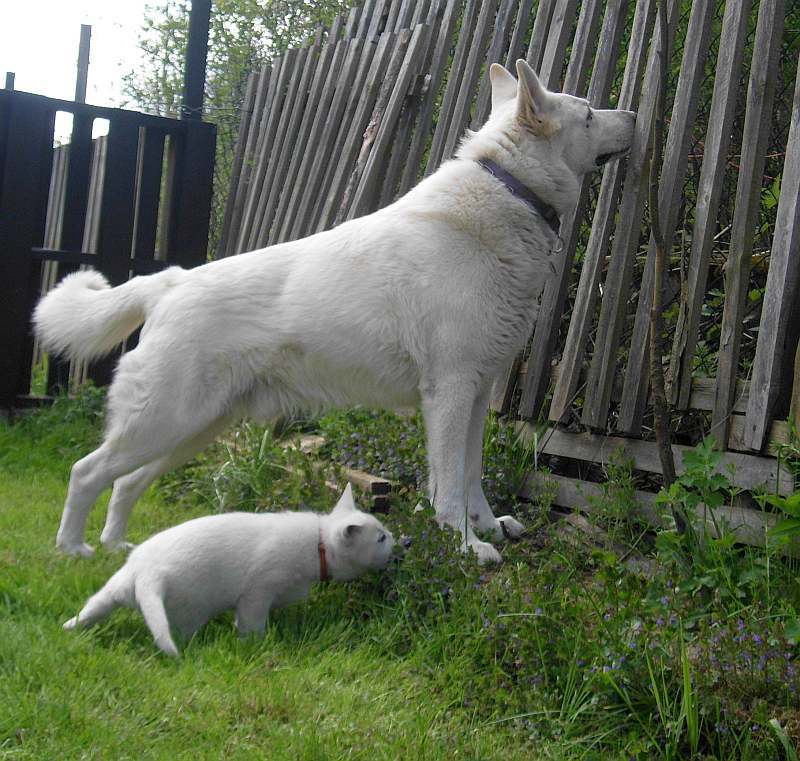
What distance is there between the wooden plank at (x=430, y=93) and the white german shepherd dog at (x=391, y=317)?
1.72 m

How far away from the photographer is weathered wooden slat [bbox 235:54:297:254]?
748 cm

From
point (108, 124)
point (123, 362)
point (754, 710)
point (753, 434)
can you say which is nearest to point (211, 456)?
point (123, 362)

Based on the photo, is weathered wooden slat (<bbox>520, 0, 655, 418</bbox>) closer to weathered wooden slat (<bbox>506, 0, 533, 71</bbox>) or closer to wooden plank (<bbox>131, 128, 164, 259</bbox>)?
weathered wooden slat (<bbox>506, 0, 533, 71</bbox>)

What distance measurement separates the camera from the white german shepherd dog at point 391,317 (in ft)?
11.6

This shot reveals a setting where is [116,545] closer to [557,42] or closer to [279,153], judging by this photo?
[557,42]

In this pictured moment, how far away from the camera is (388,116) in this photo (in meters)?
5.73

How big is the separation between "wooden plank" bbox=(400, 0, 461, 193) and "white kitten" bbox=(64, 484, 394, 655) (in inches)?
112

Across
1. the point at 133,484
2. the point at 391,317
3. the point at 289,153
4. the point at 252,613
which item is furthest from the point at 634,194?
the point at 289,153

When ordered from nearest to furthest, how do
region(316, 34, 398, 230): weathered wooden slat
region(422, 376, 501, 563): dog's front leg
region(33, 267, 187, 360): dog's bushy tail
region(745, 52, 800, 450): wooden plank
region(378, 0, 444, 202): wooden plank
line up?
region(745, 52, 800, 450): wooden plank
region(422, 376, 501, 563): dog's front leg
region(33, 267, 187, 360): dog's bushy tail
region(378, 0, 444, 202): wooden plank
region(316, 34, 398, 230): weathered wooden slat

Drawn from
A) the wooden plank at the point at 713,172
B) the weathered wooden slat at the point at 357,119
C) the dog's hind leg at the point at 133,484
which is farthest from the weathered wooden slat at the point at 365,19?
the dog's hind leg at the point at 133,484

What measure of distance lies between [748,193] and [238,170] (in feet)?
18.1

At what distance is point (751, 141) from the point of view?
11.1 ft

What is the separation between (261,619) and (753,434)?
1819 mm

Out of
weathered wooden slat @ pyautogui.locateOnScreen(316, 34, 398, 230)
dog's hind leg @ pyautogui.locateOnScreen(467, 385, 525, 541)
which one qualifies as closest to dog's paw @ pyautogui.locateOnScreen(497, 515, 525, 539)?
dog's hind leg @ pyautogui.locateOnScreen(467, 385, 525, 541)
